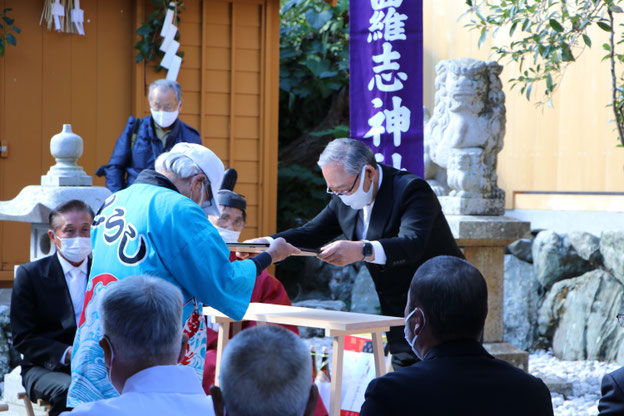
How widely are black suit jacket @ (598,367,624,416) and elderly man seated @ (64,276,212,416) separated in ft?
3.75

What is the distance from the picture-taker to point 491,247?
607 cm

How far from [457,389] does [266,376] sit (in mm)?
575

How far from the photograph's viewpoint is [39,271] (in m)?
4.11

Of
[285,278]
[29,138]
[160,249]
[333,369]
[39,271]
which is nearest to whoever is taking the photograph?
[160,249]

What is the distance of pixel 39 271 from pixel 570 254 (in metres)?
5.01

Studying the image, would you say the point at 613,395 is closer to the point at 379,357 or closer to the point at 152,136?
the point at 379,357

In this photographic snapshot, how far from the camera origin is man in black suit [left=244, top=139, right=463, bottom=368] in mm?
3775

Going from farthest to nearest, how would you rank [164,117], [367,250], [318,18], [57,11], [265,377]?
1. [318,18]
2. [57,11]
3. [164,117]
4. [367,250]
5. [265,377]

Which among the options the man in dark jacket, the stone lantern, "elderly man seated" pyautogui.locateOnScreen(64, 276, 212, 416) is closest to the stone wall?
the man in dark jacket

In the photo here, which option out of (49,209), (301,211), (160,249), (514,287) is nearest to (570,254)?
(514,287)

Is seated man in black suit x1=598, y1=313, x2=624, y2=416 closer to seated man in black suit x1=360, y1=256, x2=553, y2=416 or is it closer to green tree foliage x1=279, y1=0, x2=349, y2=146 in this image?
seated man in black suit x1=360, y1=256, x2=553, y2=416

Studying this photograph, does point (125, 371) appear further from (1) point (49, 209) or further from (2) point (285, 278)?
(2) point (285, 278)

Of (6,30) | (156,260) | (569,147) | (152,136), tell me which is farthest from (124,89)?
(156,260)

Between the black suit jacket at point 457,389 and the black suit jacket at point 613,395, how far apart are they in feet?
1.00
